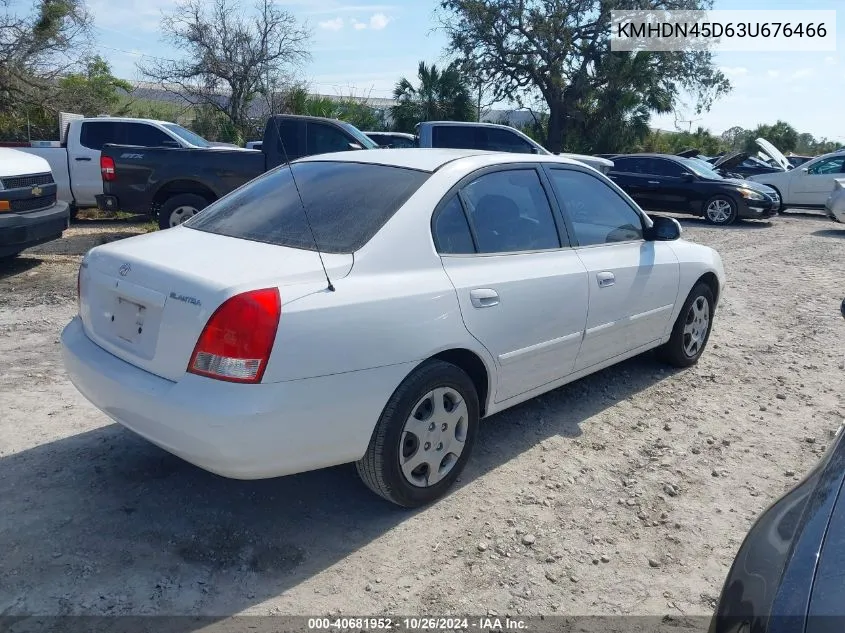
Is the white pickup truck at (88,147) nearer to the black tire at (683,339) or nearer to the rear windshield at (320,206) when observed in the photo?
the rear windshield at (320,206)

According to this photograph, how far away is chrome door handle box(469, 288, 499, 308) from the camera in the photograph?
3.54 metres

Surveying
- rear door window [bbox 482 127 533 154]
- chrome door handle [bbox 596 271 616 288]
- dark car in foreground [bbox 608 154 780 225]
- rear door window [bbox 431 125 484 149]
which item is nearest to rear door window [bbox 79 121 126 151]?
rear door window [bbox 431 125 484 149]

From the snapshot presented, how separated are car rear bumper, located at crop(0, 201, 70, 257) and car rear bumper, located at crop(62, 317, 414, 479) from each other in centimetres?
502

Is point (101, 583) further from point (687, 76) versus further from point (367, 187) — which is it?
point (687, 76)

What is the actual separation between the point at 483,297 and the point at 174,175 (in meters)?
7.35

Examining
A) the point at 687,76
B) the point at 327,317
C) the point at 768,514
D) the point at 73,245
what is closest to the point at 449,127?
the point at 73,245

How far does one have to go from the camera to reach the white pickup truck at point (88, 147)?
40.0 ft

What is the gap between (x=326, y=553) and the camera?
3.18 m

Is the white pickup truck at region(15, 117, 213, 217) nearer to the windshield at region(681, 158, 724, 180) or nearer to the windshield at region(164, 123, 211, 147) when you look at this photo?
the windshield at region(164, 123, 211, 147)

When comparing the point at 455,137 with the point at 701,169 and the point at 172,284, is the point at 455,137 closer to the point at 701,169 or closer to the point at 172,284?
the point at 701,169

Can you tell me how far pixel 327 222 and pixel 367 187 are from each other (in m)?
0.35

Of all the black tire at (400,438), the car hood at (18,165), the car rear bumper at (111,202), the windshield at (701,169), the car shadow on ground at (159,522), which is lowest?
the car shadow on ground at (159,522)

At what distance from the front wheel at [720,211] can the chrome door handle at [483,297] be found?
13.5 m

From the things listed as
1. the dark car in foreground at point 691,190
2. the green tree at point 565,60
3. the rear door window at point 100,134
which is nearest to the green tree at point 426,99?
the green tree at point 565,60
